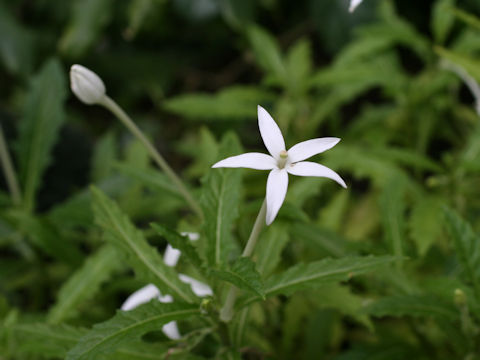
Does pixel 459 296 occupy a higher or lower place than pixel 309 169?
lower

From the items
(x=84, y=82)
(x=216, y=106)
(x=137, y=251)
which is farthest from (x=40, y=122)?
(x=137, y=251)

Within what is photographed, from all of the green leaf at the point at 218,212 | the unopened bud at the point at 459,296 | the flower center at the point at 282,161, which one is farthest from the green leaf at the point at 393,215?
the flower center at the point at 282,161

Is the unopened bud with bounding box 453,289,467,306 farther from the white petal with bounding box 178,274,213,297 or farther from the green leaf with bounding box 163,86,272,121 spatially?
the green leaf with bounding box 163,86,272,121

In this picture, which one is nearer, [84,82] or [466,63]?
[84,82]

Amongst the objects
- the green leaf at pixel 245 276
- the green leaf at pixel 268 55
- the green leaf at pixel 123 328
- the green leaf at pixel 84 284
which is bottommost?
the green leaf at pixel 84 284

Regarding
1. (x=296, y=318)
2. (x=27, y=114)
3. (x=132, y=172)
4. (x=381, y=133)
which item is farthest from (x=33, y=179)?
(x=381, y=133)

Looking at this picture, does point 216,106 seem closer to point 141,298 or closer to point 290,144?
point 290,144

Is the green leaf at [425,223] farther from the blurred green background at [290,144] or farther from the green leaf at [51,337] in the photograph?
the green leaf at [51,337]

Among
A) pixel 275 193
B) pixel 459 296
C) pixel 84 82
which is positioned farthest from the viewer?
pixel 84 82
